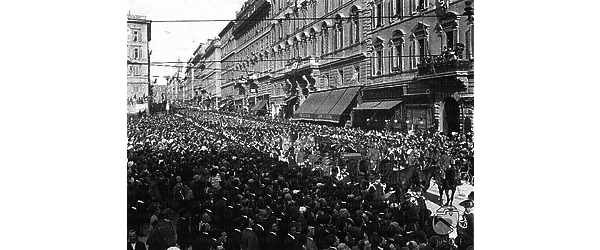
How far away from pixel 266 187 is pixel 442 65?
1882 millimetres

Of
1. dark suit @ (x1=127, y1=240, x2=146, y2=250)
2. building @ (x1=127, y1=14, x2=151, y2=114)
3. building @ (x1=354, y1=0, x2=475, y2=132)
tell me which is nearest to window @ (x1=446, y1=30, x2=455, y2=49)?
building @ (x1=354, y1=0, x2=475, y2=132)

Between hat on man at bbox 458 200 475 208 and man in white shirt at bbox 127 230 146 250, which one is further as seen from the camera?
hat on man at bbox 458 200 475 208

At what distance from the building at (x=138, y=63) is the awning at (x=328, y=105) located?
54.2 inches

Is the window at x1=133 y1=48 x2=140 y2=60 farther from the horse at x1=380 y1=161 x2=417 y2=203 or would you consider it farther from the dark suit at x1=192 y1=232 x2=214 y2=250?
the horse at x1=380 y1=161 x2=417 y2=203

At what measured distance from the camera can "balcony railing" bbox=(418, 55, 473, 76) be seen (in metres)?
4.60

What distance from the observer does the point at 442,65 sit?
4.70 m

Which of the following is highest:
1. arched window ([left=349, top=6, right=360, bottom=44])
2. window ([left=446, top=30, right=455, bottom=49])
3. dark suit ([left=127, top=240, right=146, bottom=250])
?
arched window ([left=349, top=6, right=360, bottom=44])

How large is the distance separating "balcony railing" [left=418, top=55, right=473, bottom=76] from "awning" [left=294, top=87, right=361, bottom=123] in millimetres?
624

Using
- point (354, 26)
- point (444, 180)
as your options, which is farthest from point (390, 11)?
point (444, 180)

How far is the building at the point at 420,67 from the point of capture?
461 centimetres

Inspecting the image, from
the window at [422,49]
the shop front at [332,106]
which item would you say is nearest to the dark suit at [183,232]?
the shop front at [332,106]

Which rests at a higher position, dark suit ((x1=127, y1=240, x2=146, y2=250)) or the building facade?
the building facade

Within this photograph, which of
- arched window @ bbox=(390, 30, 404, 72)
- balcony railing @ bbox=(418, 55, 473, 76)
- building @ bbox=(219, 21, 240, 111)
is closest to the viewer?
balcony railing @ bbox=(418, 55, 473, 76)

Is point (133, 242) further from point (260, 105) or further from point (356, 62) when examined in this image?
point (356, 62)
